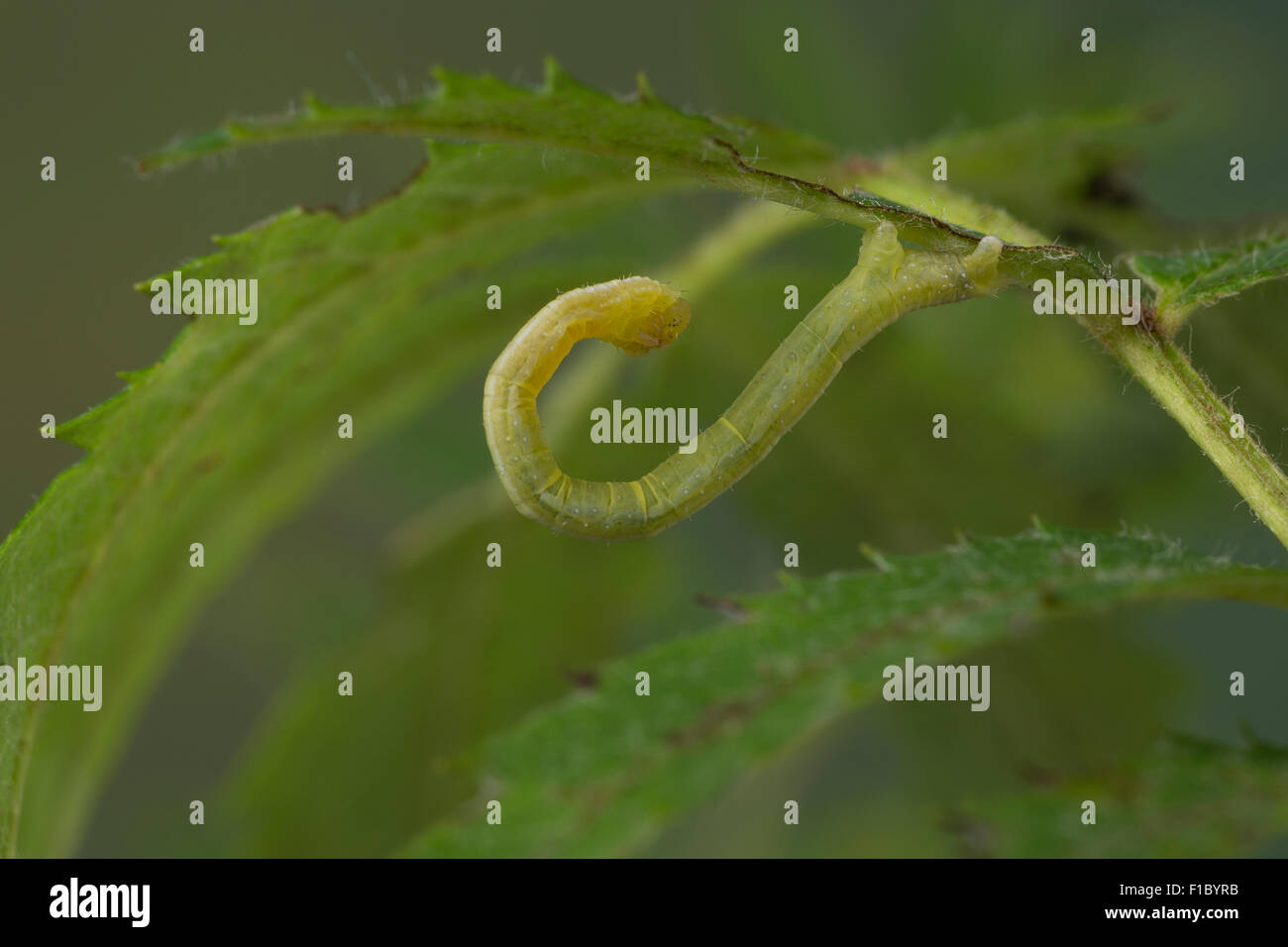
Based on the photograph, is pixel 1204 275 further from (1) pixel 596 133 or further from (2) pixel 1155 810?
(1) pixel 596 133

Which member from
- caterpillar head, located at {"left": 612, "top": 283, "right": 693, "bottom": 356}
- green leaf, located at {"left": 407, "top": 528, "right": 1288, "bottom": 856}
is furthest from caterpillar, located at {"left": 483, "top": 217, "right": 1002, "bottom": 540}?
green leaf, located at {"left": 407, "top": 528, "right": 1288, "bottom": 856}

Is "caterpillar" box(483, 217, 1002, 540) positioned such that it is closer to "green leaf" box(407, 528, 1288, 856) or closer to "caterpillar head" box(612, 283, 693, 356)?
"caterpillar head" box(612, 283, 693, 356)

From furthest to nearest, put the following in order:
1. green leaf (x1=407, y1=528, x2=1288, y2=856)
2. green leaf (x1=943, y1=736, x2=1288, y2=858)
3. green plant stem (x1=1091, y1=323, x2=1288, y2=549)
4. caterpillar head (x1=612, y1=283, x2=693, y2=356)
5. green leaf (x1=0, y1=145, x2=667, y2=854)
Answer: caterpillar head (x1=612, y1=283, x2=693, y2=356)
green leaf (x1=0, y1=145, x2=667, y2=854)
green leaf (x1=943, y1=736, x2=1288, y2=858)
green plant stem (x1=1091, y1=323, x2=1288, y2=549)
green leaf (x1=407, y1=528, x2=1288, y2=856)

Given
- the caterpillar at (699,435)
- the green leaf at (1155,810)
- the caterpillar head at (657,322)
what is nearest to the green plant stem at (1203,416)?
the green leaf at (1155,810)

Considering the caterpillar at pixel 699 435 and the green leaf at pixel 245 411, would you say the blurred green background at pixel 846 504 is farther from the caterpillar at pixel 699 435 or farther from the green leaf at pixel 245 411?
the caterpillar at pixel 699 435

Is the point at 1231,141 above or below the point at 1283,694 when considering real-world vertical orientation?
above
